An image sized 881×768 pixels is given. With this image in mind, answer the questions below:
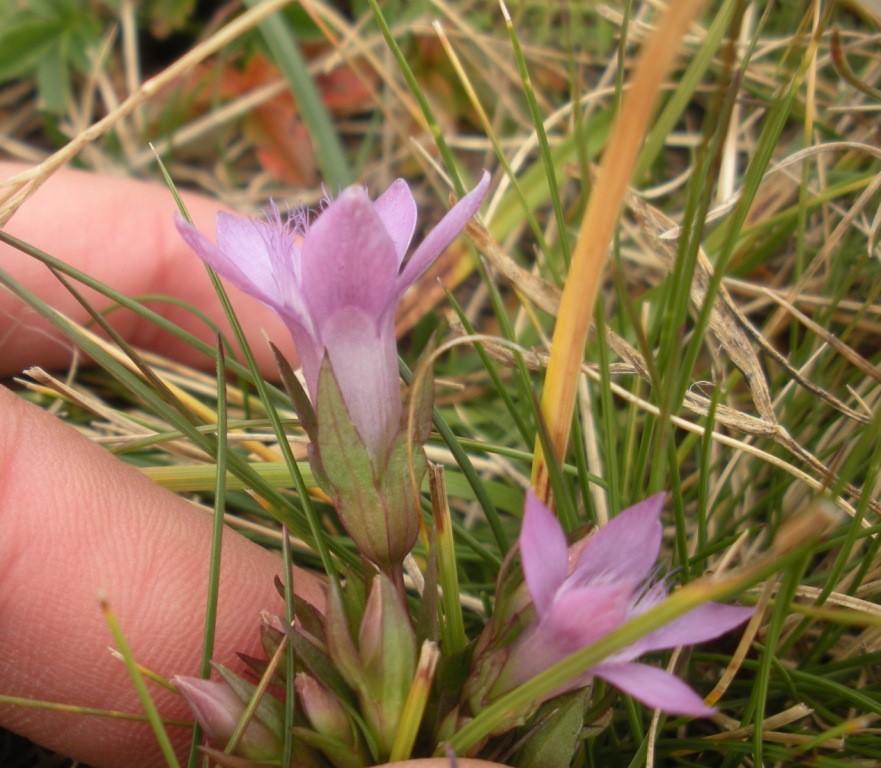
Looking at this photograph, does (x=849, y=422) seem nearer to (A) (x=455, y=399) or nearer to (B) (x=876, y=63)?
(A) (x=455, y=399)

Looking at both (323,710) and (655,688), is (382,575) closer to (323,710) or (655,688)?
(323,710)

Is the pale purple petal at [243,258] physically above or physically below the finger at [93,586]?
above

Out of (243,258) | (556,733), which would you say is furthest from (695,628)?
(243,258)

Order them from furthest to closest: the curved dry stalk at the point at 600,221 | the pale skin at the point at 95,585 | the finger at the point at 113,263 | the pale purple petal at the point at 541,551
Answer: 1. the finger at the point at 113,263
2. the pale skin at the point at 95,585
3. the pale purple petal at the point at 541,551
4. the curved dry stalk at the point at 600,221

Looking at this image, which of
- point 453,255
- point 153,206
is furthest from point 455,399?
point 153,206

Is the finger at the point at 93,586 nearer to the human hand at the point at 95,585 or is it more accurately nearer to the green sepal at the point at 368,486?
the human hand at the point at 95,585

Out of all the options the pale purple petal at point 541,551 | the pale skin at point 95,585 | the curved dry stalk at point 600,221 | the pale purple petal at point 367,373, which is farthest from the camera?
the pale skin at point 95,585

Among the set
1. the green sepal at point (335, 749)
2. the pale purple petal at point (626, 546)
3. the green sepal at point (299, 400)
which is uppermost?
the green sepal at point (299, 400)

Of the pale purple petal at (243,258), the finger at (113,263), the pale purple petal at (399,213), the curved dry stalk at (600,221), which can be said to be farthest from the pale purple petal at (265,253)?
the finger at (113,263)
